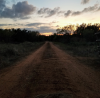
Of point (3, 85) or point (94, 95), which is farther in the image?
point (3, 85)

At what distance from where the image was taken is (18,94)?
13.4 ft

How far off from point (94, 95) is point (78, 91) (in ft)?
1.87

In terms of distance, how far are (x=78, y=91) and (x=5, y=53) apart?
11.4 m

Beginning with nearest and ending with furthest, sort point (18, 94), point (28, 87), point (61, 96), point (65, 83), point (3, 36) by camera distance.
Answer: point (61, 96)
point (18, 94)
point (28, 87)
point (65, 83)
point (3, 36)

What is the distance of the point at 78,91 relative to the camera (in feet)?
14.0

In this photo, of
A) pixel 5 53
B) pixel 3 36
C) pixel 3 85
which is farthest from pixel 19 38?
pixel 3 85

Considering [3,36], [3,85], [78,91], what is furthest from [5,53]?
[3,36]

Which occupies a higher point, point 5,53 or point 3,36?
point 3,36

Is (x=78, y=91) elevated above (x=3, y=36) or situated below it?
below

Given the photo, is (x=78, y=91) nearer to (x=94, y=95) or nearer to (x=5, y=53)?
(x=94, y=95)

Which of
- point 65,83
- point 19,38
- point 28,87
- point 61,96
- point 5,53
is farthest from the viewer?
point 19,38

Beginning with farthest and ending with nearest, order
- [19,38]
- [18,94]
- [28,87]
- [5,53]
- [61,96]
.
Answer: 1. [19,38]
2. [5,53]
3. [28,87]
4. [18,94]
5. [61,96]

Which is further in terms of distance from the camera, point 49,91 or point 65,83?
point 65,83

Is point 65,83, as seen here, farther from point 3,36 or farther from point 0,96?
point 3,36
